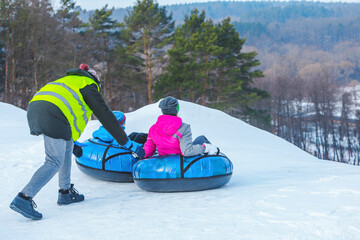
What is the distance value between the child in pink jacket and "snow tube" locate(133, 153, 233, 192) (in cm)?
11

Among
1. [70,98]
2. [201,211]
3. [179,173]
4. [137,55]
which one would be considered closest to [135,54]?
[137,55]

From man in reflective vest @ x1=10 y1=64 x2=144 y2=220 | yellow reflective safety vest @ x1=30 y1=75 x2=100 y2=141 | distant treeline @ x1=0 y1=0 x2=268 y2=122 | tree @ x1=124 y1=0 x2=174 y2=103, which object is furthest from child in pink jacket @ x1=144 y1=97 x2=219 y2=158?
tree @ x1=124 y1=0 x2=174 y2=103

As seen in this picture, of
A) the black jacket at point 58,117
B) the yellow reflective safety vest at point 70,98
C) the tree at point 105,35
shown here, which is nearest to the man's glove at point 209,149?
the black jacket at point 58,117

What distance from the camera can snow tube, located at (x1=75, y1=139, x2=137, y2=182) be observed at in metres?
4.47

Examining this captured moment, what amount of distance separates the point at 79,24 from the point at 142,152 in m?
30.4

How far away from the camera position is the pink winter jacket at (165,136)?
12.4 ft

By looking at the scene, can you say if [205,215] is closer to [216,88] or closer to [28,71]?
[216,88]

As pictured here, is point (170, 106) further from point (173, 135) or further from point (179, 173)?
point (179, 173)

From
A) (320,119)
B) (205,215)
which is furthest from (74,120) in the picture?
(320,119)

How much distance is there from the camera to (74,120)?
121 inches

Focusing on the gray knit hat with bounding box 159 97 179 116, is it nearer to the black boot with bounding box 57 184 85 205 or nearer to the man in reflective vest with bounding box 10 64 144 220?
the man in reflective vest with bounding box 10 64 144 220

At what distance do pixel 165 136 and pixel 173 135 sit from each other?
15cm

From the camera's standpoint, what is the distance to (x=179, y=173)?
379 centimetres

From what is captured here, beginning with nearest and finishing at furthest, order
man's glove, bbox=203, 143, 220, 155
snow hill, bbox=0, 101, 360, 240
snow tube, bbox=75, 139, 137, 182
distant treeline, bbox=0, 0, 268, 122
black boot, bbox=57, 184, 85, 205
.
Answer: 1. snow hill, bbox=0, 101, 360, 240
2. black boot, bbox=57, 184, 85, 205
3. man's glove, bbox=203, 143, 220, 155
4. snow tube, bbox=75, 139, 137, 182
5. distant treeline, bbox=0, 0, 268, 122
